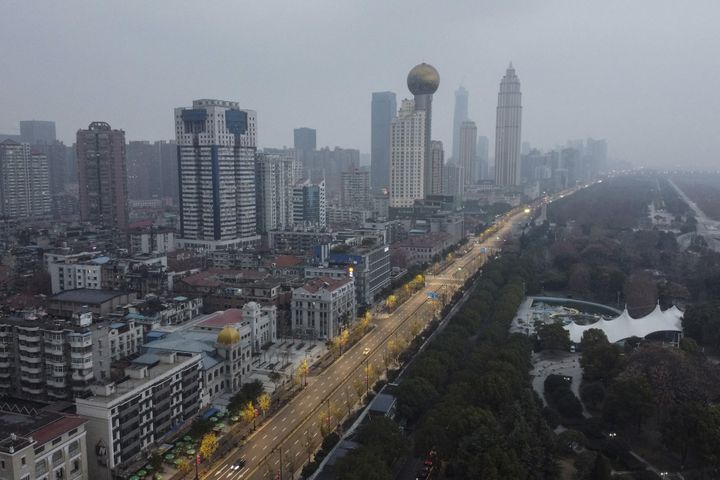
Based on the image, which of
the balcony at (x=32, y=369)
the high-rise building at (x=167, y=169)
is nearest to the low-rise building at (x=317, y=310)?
the balcony at (x=32, y=369)

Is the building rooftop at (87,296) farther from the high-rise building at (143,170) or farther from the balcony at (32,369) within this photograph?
the high-rise building at (143,170)

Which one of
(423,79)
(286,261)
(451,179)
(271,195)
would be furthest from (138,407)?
(451,179)

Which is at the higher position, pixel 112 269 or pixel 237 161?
pixel 237 161

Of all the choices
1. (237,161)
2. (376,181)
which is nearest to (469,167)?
(376,181)

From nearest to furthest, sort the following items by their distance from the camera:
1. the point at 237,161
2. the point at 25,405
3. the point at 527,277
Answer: the point at 25,405 < the point at 527,277 < the point at 237,161

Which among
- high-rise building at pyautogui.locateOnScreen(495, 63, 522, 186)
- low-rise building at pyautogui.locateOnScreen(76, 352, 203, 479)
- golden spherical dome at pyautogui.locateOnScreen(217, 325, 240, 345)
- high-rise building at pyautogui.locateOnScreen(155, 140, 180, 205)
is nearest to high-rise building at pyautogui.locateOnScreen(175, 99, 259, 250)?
golden spherical dome at pyautogui.locateOnScreen(217, 325, 240, 345)

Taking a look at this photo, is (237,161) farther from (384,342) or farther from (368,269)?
(384,342)

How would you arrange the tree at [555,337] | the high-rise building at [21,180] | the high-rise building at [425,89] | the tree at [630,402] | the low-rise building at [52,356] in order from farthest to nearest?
1. the high-rise building at [425,89]
2. the high-rise building at [21,180]
3. the tree at [555,337]
4. the low-rise building at [52,356]
5. the tree at [630,402]
